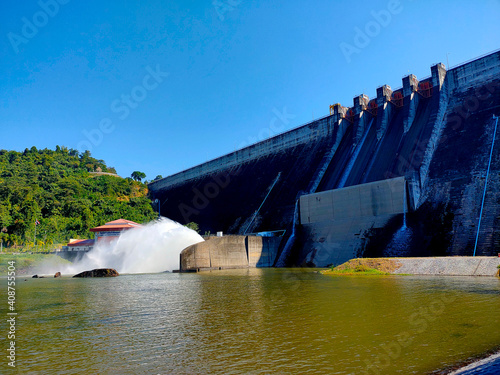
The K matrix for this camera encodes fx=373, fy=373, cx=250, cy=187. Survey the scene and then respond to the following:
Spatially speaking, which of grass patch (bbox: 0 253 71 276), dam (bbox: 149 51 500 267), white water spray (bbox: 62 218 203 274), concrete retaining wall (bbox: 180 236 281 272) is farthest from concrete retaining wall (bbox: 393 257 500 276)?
grass patch (bbox: 0 253 71 276)

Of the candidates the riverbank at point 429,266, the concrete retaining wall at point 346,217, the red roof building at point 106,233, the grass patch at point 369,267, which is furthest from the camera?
the red roof building at point 106,233

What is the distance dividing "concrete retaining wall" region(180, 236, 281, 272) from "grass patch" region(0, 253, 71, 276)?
15067 millimetres

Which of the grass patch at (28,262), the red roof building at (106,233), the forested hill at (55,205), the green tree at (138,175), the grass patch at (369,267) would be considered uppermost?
the green tree at (138,175)

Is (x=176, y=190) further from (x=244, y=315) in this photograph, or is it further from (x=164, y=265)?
(x=244, y=315)

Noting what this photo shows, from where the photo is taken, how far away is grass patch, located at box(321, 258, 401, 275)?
20625 mm

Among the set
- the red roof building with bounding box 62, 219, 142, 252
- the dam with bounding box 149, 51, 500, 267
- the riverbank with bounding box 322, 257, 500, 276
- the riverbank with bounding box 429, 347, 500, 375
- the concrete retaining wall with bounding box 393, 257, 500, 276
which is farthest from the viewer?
the red roof building with bounding box 62, 219, 142, 252

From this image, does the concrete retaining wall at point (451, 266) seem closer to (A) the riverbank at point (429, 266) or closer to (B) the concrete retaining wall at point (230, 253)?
(A) the riverbank at point (429, 266)

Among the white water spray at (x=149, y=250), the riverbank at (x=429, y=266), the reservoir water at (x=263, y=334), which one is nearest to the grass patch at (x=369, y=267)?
the riverbank at (x=429, y=266)

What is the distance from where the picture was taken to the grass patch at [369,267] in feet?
67.7

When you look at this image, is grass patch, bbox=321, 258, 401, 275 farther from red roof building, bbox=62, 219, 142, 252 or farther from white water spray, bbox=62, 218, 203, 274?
red roof building, bbox=62, 219, 142, 252

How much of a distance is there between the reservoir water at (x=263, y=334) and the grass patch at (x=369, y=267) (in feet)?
28.7

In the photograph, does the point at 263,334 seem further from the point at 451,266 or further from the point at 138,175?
the point at 138,175

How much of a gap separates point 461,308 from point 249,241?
26003 mm

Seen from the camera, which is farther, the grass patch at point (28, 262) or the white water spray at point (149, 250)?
the grass patch at point (28, 262)
